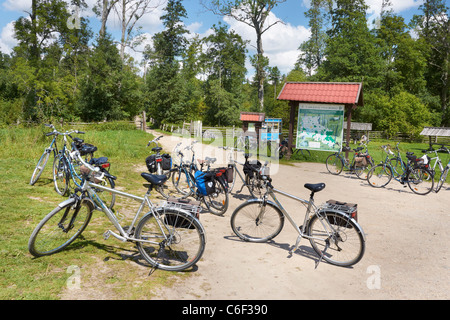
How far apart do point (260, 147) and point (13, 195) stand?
1261 centimetres

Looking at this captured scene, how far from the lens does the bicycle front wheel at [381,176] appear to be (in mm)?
9867

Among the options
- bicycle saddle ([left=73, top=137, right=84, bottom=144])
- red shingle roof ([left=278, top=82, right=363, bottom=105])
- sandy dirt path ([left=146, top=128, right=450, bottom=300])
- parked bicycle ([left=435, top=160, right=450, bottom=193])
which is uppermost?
red shingle roof ([left=278, top=82, right=363, bottom=105])

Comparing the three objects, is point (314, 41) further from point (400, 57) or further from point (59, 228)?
point (59, 228)

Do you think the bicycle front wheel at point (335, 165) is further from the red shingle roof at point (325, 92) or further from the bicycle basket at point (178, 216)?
the bicycle basket at point (178, 216)

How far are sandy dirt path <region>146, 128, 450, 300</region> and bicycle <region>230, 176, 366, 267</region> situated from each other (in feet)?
0.51

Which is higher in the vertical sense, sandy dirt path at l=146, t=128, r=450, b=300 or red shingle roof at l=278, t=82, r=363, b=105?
red shingle roof at l=278, t=82, r=363, b=105

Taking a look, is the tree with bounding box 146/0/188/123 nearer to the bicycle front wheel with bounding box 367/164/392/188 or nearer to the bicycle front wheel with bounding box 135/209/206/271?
the bicycle front wheel with bounding box 367/164/392/188

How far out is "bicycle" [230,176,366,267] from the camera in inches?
166

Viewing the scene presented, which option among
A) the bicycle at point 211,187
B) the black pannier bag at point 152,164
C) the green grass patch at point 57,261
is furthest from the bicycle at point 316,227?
the black pannier bag at point 152,164

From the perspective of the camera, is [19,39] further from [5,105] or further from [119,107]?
[119,107]

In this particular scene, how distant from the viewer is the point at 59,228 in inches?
161

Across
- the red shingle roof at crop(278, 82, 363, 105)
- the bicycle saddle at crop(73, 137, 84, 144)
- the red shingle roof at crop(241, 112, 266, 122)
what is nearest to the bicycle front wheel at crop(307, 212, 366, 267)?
the bicycle saddle at crop(73, 137, 84, 144)

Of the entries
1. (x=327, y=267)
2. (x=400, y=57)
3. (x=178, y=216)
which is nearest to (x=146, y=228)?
(x=178, y=216)
